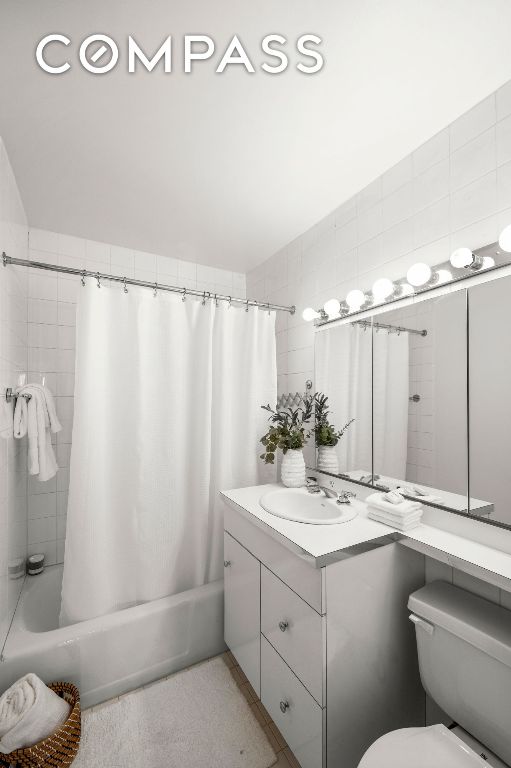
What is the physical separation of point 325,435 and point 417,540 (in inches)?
30.3

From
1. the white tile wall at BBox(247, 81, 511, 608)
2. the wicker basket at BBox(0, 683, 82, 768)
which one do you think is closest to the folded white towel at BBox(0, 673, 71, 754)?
the wicker basket at BBox(0, 683, 82, 768)

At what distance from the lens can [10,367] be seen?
1.51 m

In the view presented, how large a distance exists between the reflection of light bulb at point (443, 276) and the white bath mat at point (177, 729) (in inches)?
76.4

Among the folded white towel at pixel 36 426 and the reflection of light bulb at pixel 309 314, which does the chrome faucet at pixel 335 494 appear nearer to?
the reflection of light bulb at pixel 309 314

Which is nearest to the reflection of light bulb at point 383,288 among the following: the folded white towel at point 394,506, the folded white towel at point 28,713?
the folded white towel at point 394,506

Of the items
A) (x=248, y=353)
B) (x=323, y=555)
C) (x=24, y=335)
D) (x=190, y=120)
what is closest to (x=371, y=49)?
(x=190, y=120)

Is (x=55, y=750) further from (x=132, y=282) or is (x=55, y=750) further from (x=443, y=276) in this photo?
(x=443, y=276)

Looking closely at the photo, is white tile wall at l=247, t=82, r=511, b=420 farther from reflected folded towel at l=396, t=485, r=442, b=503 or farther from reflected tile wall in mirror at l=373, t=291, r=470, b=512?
reflected folded towel at l=396, t=485, r=442, b=503

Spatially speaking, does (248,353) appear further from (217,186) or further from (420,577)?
(420,577)

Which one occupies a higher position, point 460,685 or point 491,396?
Answer: point 491,396

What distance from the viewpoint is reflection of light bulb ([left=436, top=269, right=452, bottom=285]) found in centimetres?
123

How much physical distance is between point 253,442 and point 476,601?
1.23 metres

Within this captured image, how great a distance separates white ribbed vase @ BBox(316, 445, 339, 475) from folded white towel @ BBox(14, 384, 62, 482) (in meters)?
1.43

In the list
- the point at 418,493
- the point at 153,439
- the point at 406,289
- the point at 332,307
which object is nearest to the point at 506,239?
the point at 406,289
